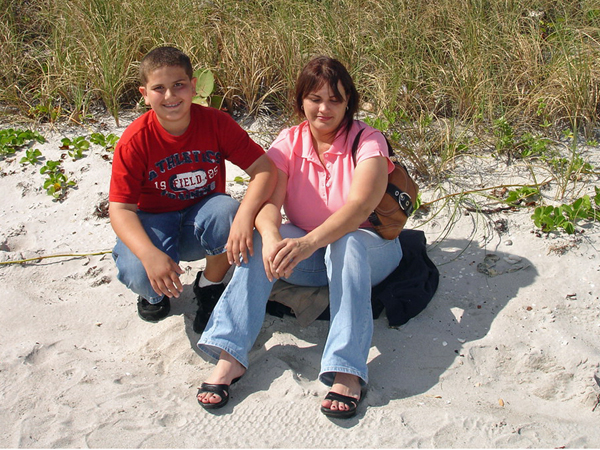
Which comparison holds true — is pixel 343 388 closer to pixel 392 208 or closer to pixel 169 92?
pixel 392 208

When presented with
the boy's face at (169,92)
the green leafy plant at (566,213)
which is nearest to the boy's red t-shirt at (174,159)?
the boy's face at (169,92)

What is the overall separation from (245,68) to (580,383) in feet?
10.5

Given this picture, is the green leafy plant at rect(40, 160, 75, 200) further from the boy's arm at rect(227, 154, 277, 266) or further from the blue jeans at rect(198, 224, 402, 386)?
the blue jeans at rect(198, 224, 402, 386)

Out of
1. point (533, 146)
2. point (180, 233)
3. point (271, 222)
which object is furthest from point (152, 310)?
point (533, 146)

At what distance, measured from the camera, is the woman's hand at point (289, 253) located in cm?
258

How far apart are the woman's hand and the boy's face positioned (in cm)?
76

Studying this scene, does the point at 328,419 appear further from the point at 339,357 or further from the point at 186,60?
the point at 186,60

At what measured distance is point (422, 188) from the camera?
A: 3.91 m

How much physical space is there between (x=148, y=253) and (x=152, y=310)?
1.75 feet

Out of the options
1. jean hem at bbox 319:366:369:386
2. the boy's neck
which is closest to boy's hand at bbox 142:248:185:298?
the boy's neck

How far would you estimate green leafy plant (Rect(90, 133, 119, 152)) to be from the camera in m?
4.42

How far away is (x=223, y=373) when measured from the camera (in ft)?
8.41

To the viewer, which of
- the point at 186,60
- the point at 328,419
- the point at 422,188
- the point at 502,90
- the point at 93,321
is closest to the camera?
the point at 328,419

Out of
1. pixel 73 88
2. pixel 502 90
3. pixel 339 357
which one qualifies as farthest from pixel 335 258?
pixel 73 88
